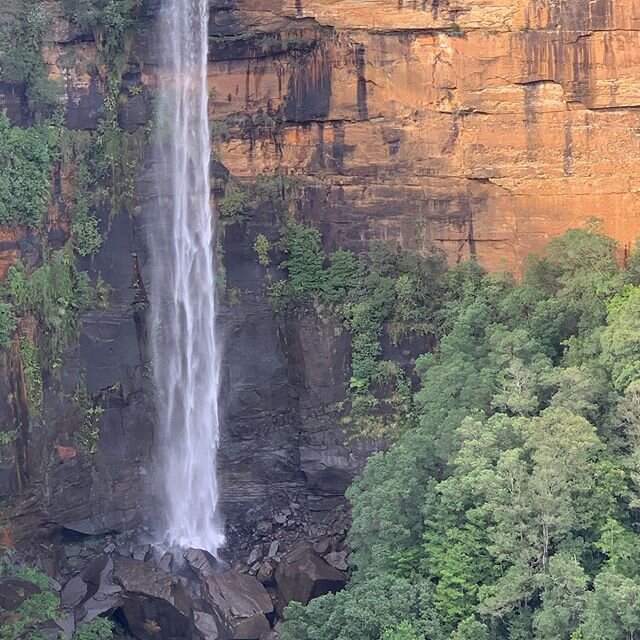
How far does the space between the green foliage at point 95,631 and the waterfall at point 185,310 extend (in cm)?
343

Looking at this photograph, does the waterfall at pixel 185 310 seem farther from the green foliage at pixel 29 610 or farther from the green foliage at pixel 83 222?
the green foliage at pixel 29 610

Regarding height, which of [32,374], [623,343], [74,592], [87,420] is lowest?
[74,592]

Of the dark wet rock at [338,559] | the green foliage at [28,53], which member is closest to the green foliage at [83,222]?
the green foliage at [28,53]

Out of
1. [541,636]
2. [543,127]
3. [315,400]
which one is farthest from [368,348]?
[541,636]

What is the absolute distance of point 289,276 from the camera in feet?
84.8

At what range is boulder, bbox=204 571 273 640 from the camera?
71.2ft

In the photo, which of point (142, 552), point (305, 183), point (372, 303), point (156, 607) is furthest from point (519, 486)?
point (305, 183)

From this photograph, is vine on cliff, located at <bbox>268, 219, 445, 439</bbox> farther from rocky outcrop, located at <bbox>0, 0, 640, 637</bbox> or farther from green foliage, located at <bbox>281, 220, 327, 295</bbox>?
rocky outcrop, located at <bbox>0, 0, 640, 637</bbox>

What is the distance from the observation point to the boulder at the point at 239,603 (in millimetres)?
21688

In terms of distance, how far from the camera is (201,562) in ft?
78.3

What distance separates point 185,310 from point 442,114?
7015 mm

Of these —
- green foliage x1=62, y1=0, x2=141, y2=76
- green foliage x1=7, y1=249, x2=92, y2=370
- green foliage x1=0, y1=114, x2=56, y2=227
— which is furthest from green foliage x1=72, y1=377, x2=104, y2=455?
green foliage x1=62, y1=0, x2=141, y2=76

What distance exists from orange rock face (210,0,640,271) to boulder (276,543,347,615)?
709 centimetres

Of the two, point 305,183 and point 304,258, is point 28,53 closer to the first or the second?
point 305,183
